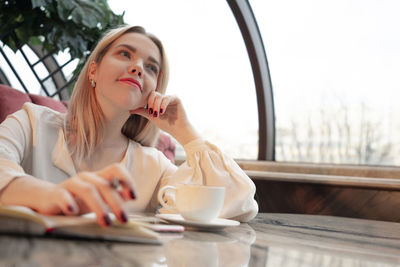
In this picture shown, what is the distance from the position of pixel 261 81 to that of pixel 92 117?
6.98 ft

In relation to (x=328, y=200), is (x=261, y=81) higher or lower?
higher

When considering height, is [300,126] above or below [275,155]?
above

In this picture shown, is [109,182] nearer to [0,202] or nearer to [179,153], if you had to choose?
[0,202]

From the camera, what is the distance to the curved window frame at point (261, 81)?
3.37 meters

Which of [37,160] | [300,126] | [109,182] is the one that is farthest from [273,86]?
[109,182]

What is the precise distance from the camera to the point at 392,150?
3.18 m

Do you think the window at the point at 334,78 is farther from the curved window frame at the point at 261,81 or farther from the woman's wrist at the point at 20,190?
the woman's wrist at the point at 20,190

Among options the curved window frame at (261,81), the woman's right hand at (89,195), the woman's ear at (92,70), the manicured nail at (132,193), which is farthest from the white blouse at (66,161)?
the curved window frame at (261,81)

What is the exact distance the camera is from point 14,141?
1304mm

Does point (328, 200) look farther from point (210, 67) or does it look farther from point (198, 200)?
point (210, 67)

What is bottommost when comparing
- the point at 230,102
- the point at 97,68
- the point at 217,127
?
the point at 217,127

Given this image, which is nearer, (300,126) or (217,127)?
(300,126)

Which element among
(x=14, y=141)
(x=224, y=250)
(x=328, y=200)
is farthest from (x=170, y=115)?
(x=328, y=200)

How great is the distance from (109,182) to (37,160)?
85cm
